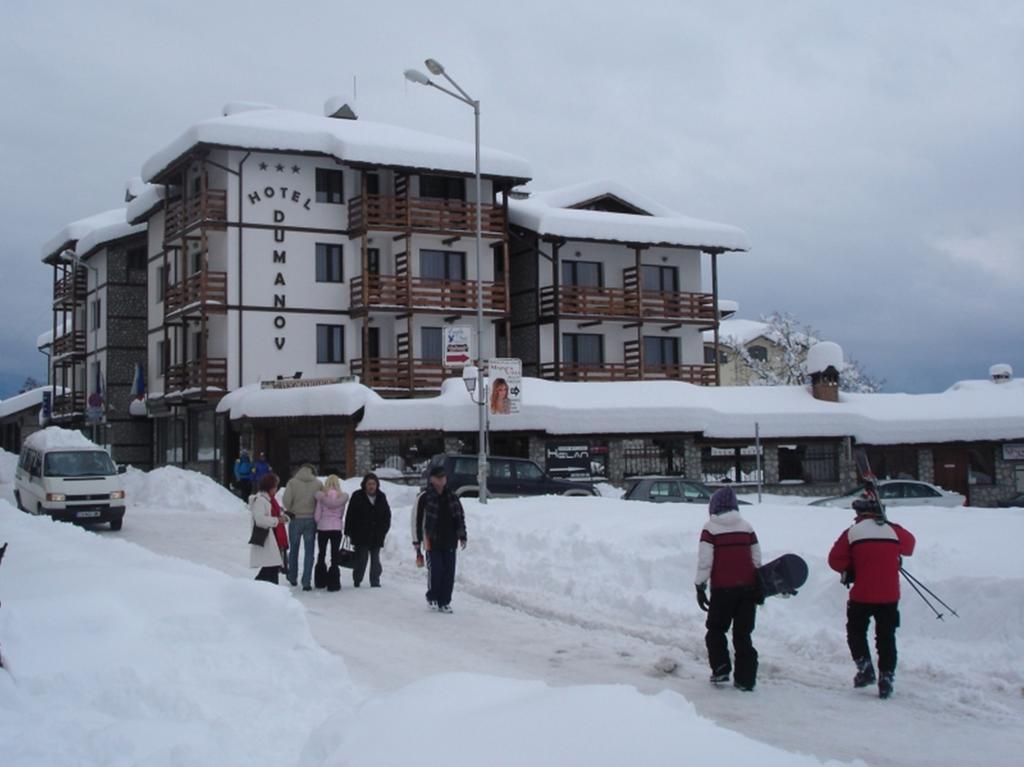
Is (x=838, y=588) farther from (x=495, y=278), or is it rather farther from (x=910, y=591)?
(x=495, y=278)

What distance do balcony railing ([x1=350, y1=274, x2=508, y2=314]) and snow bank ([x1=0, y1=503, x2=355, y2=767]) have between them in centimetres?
2767

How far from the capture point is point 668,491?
963 inches

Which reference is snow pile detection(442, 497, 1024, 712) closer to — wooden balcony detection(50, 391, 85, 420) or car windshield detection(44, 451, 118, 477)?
car windshield detection(44, 451, 118, 477)

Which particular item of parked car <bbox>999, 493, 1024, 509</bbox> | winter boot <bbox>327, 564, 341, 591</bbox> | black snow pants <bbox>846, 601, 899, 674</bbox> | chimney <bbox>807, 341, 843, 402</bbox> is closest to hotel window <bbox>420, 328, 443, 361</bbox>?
chimney <bbox>807, 341, 843, 402</bbox>

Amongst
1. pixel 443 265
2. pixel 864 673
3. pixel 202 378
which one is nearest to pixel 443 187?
pixel 443 265

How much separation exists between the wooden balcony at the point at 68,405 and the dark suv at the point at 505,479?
30.8 m

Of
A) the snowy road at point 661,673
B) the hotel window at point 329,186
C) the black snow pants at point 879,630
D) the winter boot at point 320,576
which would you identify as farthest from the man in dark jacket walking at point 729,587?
the hotel window at point 329,186

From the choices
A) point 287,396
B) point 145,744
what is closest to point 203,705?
point 145,744

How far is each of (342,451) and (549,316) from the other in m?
10.7

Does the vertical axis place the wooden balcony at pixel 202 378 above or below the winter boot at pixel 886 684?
above

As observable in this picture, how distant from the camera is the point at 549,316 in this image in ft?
138

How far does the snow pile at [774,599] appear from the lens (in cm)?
984

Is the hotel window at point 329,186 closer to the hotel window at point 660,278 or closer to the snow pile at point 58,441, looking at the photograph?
the hotel window at point 660,278

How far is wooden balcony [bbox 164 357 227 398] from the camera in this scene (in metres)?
37.2
